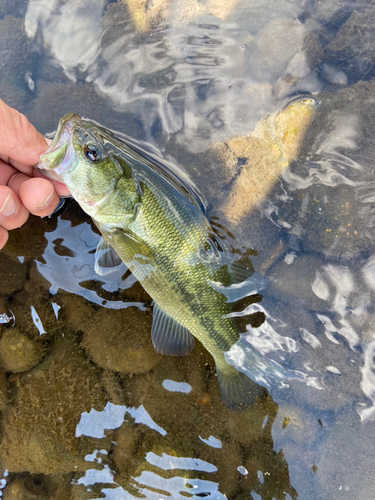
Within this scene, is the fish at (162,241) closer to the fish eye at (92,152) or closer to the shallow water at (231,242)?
the fish eye at (92,152)

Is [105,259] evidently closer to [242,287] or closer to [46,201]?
[46,201]

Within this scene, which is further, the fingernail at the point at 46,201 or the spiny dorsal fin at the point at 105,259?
the spiny dorsal fin at the point at 105,259

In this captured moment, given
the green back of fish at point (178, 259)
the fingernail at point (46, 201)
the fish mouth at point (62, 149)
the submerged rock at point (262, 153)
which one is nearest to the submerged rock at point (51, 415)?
the green back of fish at point (178, 259)

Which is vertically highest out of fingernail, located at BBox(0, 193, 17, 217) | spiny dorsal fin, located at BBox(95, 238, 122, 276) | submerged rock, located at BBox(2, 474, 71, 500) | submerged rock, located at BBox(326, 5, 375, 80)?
submerged rock, located at BBox(326, 5, 375, 80)

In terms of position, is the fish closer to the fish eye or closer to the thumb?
the fish eye

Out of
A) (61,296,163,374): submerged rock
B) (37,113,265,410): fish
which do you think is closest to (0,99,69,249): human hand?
(37,113,265,410): fish

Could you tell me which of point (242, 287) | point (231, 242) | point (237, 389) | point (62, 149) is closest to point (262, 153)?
point (231, 242)

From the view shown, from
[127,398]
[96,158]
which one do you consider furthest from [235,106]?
[127,398]
